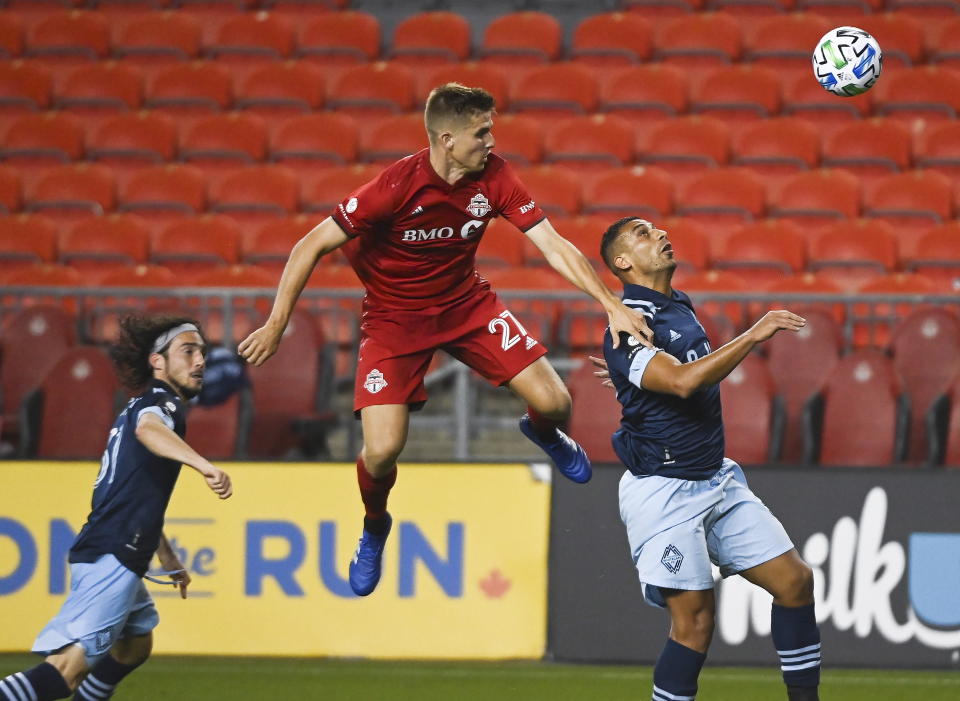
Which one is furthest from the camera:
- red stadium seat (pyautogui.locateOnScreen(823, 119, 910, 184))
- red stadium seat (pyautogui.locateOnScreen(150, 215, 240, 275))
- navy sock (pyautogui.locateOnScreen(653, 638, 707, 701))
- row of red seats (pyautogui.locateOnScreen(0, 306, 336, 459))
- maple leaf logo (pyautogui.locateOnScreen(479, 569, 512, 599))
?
red stadium seat (pyautogui.locateOnScreen(823, 119, 910, 184))

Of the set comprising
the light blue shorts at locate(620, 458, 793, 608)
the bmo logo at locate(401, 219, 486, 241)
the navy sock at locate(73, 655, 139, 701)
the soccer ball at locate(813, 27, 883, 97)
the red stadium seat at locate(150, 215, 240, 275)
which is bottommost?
the navy sock at locate(73, 655, 139, 701)

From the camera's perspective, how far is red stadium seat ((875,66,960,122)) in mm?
12398

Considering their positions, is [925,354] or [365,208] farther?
[925,354]

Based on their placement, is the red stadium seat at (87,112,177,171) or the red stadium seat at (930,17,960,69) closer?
the red stadium seat at (87,112,177,171)

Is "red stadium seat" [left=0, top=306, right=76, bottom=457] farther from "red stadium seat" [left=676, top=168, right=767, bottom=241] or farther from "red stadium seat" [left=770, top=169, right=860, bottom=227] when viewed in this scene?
"red stadium seat" [left=770, top=169, right=860, bottom=227]

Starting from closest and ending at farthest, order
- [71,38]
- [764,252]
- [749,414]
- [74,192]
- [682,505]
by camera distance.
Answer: [682,505] → [749,414] → [764,252] → [74,192] → [71,38]

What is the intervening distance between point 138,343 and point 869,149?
8.22m

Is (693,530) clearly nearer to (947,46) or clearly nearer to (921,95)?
(921,95)

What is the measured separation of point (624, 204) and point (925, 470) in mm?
4236

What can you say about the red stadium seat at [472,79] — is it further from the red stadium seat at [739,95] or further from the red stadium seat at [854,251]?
the red stadium seat at [854,251]

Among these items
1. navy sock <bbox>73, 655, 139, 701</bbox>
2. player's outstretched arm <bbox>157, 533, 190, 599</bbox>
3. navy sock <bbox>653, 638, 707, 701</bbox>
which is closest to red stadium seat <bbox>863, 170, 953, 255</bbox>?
navy sock <bbox>653, 638, 707, 701</bbox>

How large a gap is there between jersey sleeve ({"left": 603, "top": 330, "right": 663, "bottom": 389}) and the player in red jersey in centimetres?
6

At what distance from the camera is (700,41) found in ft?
42.5

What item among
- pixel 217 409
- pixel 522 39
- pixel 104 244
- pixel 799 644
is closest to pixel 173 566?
pixel 799 644
